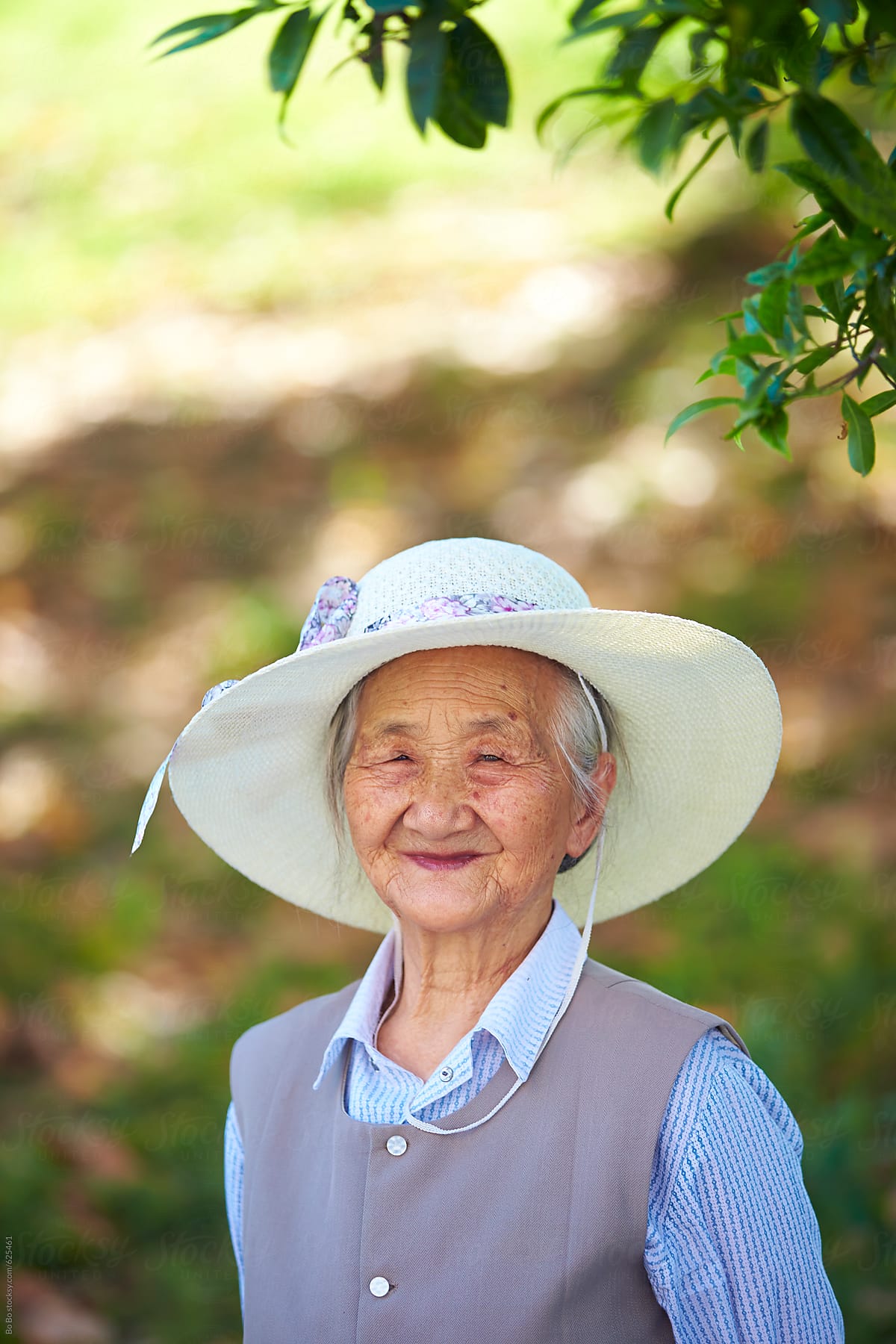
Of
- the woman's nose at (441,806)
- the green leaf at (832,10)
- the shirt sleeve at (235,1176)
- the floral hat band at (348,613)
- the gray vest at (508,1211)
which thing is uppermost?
the green leaf at (832,10)

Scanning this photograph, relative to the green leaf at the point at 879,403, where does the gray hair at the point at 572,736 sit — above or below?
below

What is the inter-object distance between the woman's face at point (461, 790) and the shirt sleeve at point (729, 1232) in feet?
1.27

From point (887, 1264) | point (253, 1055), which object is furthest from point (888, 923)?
point (253, 1055)

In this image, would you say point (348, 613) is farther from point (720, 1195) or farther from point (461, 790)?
point (720, 1195)

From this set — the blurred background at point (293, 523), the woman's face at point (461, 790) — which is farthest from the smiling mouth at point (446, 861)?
the blurred background at point (293, 523)

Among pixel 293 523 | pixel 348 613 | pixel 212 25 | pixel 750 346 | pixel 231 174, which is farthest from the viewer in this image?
pixel 231 174

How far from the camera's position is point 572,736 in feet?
6.35

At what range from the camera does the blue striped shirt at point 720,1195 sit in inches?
62.9

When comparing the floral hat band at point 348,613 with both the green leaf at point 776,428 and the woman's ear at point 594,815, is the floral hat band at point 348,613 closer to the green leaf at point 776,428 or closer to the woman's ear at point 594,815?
the woman's ear at point 594,815

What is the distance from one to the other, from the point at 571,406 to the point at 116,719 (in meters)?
2.81

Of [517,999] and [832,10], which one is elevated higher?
[832,10]

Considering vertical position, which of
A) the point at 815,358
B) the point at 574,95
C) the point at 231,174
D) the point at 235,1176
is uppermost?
the point at 574,95

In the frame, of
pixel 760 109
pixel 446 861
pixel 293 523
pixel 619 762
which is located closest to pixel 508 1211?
pixel 446 861

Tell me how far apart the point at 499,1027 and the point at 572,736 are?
46cm
